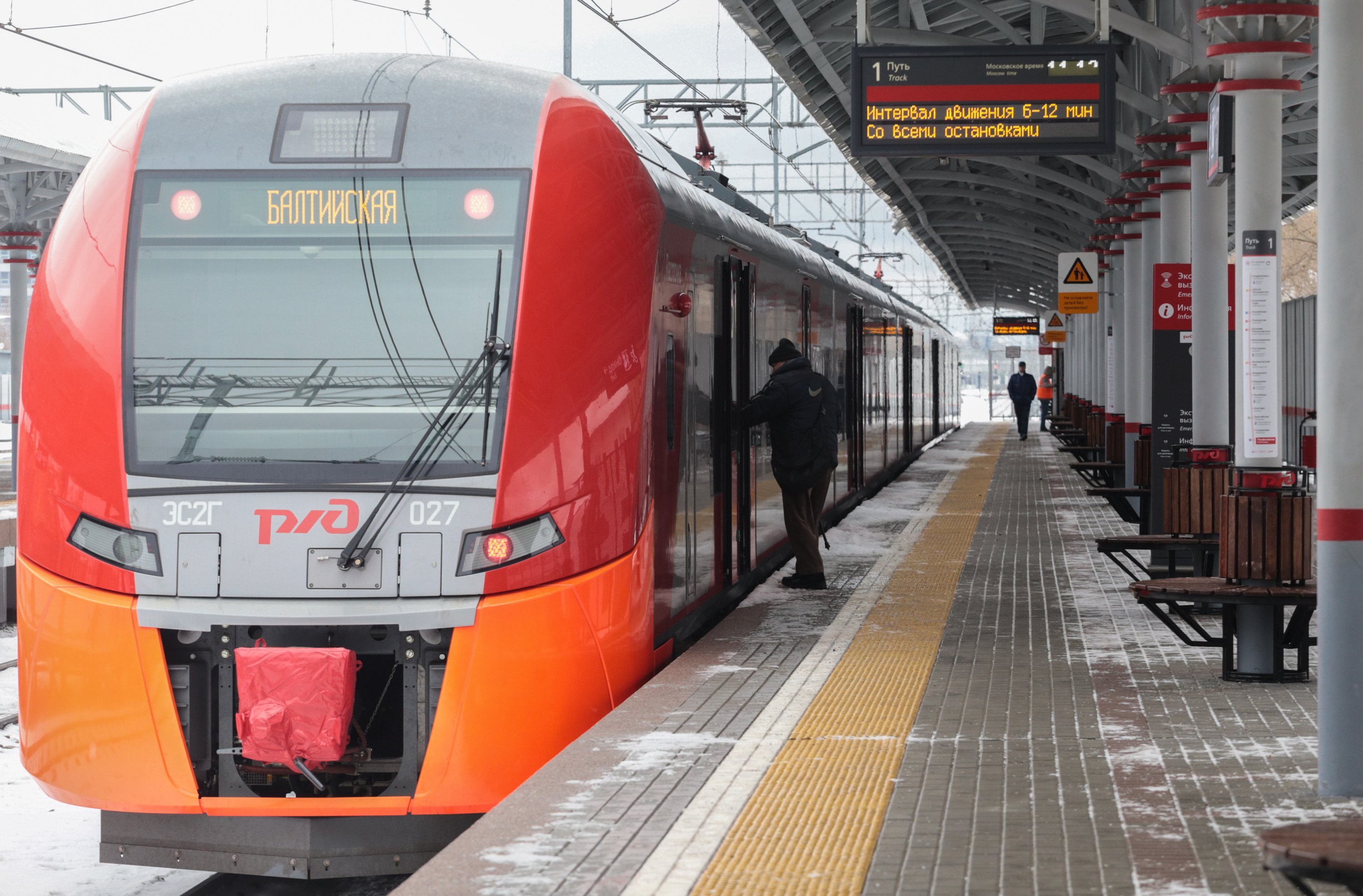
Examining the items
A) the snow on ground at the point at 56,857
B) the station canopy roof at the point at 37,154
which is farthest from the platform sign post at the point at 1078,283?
the snow on ground at the point at 56,857

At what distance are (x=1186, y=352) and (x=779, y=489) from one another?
338 centimetres

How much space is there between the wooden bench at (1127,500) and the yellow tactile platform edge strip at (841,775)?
3375mm

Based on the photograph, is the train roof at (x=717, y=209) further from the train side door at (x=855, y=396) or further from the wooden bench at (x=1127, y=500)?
the wooden bench at (x=1127, y=500)

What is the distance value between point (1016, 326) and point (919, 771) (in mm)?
38692

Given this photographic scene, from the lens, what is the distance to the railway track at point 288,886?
6109 mm

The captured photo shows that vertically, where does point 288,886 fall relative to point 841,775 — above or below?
below

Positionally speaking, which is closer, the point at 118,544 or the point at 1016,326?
the point at 118,544

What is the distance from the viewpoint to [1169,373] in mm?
11859

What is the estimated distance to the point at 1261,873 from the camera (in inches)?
161

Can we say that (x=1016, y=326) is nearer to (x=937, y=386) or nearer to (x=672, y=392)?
(x=937, y=386)

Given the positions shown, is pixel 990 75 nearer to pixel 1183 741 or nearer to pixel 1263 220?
pixel 1263 220

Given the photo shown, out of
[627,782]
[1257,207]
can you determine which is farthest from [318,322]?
[1257,207]

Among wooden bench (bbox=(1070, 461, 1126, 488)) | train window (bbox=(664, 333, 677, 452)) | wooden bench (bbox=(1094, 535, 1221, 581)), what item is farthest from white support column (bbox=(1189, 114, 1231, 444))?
wooden bench (bbox=(1070, 461, 1126, 488))

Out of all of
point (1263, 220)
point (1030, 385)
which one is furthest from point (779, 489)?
point (1030, 385)
